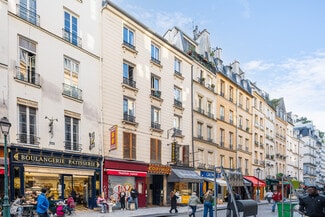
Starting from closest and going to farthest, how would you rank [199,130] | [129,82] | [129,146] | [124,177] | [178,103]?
[124,177] → [129,146] → [129,82] → [178,103] → [199,130]

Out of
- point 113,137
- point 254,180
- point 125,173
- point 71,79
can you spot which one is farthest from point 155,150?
point 254,180

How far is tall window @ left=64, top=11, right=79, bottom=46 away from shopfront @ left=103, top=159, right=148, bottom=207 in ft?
24.2

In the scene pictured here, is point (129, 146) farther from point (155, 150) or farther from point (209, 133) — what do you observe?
point (209, 133)

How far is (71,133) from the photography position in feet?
68.9

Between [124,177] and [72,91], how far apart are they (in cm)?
698

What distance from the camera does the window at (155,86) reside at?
1133 inches

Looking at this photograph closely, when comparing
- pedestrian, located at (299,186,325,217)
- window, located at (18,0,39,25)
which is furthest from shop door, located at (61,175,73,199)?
pedestrian, located at (299,186,325,217)

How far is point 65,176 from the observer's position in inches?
808

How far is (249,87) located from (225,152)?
497 inches

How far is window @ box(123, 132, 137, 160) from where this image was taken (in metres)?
24.9

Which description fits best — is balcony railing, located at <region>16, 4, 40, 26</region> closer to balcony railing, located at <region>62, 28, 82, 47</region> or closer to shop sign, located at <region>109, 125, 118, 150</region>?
balcony railing, located at <region>62, 28, 82, 47</region>

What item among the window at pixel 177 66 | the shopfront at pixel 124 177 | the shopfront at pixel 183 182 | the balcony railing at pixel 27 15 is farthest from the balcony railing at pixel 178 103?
the balcony railing at pixel 27 15

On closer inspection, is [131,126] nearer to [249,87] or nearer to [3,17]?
[3,17]

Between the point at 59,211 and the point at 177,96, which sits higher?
the point at 177,96
